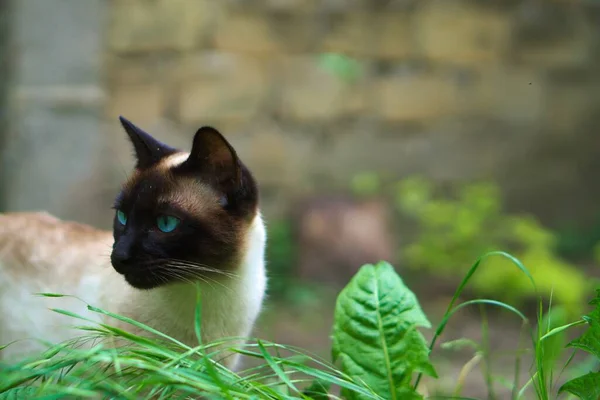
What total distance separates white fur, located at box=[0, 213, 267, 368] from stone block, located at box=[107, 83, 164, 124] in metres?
2.33

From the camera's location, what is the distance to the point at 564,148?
5234 mm

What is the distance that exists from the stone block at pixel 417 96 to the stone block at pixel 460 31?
16cm

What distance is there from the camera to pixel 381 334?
1.76 meters

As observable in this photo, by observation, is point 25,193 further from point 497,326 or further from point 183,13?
point 497,326

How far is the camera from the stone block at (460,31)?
4.84 metres

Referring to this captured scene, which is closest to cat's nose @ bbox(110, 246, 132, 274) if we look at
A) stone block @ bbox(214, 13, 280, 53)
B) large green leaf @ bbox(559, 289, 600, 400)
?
large green leaf @ bbox(559, 289, 600, 400)

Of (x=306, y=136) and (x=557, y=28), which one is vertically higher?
(x=557, y=28)

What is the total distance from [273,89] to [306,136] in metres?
0.39

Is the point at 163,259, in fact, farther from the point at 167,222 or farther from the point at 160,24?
the point at 160,24

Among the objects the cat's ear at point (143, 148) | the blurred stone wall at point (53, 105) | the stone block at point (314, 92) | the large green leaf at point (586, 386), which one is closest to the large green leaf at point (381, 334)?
the large green leaf at point (586, 386)

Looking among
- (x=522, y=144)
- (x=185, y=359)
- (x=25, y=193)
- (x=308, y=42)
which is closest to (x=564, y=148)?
(x=522, y=144)

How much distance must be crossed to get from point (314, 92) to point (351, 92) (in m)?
0.25

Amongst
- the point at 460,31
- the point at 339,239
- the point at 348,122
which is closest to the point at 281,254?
the point at 339,239

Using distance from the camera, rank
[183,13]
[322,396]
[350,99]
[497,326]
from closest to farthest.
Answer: [322,396] < [497,326] < [183,13] < [350,99]
